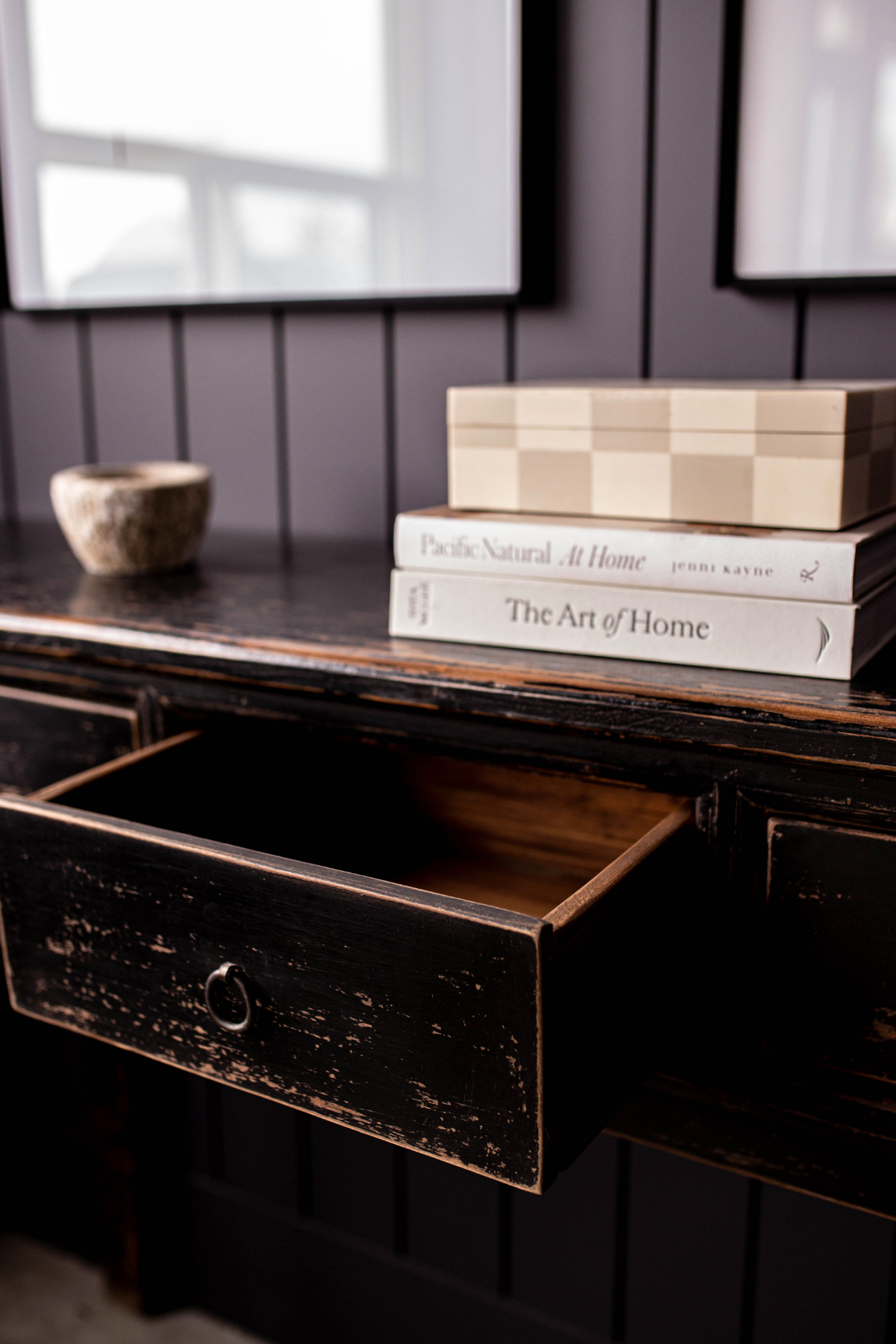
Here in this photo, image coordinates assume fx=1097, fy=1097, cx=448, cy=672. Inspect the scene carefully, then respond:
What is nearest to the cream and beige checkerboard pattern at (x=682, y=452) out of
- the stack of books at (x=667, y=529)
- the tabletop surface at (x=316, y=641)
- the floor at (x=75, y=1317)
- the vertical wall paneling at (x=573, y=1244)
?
the stack of books at (x=667, y=529)

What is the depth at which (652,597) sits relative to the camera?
0.65 metres

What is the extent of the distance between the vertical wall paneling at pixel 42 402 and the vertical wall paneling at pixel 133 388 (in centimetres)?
4

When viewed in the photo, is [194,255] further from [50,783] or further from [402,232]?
[50,783]

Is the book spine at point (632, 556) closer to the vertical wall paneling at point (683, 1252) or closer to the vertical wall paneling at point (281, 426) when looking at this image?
the vertical wall paneling at point (281, 426)

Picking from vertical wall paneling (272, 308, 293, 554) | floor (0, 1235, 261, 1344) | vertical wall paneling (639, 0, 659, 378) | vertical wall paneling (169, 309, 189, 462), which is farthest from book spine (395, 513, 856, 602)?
floor (0, 1235, 261, 1344)

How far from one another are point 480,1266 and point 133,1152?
0.43 metres

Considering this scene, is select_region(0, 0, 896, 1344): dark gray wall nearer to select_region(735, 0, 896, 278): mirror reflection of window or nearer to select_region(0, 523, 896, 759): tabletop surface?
select_region(735, 0, 896, 278): mirror reflection of window

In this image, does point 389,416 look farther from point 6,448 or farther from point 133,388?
point 6,448

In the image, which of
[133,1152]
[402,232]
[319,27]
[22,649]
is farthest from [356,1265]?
[319,27]

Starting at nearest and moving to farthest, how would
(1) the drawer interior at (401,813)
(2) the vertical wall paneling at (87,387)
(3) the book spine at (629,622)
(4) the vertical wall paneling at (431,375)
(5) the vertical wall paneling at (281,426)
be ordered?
1. (3) the book spine at (629,622)
2. (1) the drawer interior at (401,813)
3. (4) the vertical wall paneling at (431,375)
4. (5) the vertical wall paneling at (281,426)
5. (2) the vertical wall paneling at (87,387)

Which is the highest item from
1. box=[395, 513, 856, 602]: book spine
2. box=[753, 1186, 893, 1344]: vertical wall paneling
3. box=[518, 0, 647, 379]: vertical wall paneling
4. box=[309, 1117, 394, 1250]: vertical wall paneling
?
box=[518, 0, 647, 379]: vertical wall paneling

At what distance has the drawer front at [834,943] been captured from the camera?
0.59 metres

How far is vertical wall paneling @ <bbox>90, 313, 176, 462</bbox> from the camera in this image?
49.0 inches

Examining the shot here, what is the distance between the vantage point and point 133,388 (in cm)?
128
